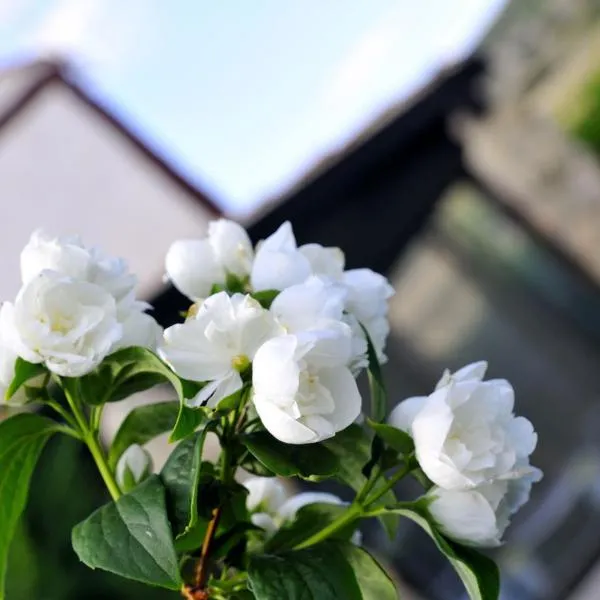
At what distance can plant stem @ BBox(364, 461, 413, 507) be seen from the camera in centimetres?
36

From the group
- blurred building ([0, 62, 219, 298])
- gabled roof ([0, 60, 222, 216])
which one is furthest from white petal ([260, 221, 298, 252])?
gabled roof ([0, 60, 222, 216])

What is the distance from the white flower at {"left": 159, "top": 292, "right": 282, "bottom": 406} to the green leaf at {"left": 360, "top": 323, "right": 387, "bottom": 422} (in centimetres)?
7

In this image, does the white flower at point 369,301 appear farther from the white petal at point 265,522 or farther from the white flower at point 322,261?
the white petal at point 265,522

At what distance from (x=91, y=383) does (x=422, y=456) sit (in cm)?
16

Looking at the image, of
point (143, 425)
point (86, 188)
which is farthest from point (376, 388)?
point (86, 188)

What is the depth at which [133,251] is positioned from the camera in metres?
1.71

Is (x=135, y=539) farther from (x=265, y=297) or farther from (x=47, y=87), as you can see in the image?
(x=47, y=87)

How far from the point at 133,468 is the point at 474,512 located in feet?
0.59

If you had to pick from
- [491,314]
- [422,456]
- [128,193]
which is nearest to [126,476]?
[422,456]

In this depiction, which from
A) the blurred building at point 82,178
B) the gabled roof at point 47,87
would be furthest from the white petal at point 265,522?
the gabled roof at point 47,87

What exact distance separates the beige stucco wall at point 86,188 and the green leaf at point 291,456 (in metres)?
1.33

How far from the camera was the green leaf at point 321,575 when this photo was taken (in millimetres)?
334

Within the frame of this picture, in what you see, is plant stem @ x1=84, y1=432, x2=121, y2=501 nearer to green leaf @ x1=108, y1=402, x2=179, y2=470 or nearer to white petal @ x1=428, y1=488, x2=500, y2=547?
green leaf @ x1=108, y1=402, x2=179, y2=470

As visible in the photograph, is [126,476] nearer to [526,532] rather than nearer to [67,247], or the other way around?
[67,247]
